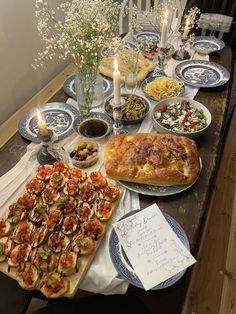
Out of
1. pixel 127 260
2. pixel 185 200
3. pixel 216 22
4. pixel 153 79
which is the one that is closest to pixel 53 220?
pixel 127 260

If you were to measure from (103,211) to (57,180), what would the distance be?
24 centimetres

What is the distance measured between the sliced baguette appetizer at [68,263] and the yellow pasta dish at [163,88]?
0.94 metres

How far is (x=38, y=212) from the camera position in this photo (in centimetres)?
104

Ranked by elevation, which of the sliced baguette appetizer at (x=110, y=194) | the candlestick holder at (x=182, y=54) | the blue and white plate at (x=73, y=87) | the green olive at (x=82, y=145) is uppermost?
the candlestick holder at (x=182, y=54)

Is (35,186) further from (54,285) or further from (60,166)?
(54,285)

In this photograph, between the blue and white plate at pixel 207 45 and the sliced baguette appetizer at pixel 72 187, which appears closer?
the sliced baguette appetizer at pixel 72 187

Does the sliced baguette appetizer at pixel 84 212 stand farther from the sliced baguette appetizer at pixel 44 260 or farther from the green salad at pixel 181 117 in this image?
the green salad at pixel 181 117

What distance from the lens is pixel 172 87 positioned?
1.56 meters

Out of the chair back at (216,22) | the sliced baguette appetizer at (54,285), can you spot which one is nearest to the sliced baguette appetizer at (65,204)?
the sliced baguette appetizer at (54,285)

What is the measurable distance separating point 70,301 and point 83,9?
46.7 inches

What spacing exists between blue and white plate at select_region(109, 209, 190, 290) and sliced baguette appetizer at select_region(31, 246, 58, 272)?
0.19m

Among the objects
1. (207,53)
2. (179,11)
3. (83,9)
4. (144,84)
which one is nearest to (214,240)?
(144,84)

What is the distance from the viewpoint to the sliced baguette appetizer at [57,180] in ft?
3.67

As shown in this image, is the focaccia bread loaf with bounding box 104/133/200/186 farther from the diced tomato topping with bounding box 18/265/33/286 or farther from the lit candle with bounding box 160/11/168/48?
the lit candle with bounding box 160/11/168/48
